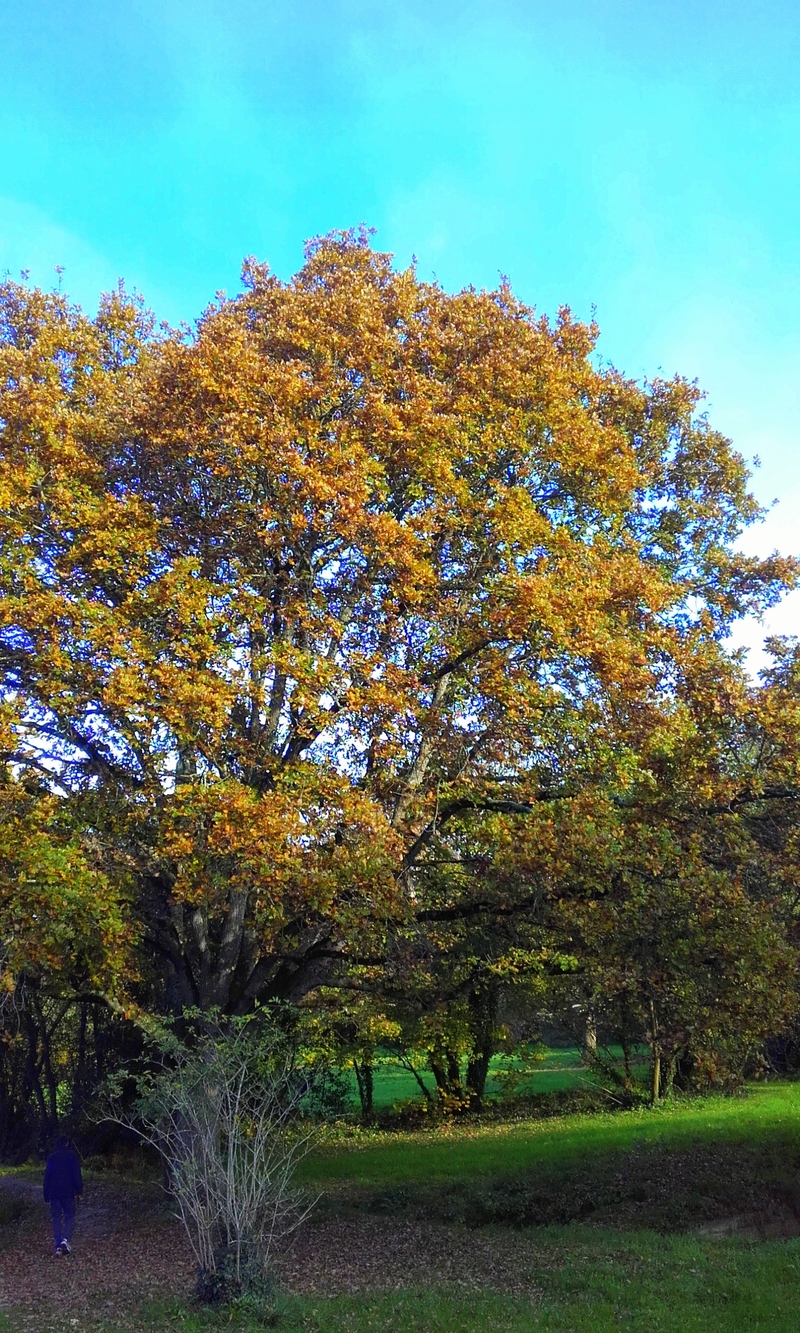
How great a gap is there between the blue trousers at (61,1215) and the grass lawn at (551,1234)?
3194mm

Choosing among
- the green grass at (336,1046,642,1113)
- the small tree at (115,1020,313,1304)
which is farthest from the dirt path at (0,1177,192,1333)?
the green grass at (336,1046,642,1113)

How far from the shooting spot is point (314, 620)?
12.3 metres

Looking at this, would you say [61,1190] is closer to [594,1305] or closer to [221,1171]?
[221,1171]

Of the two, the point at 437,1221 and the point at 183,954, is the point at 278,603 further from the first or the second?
the point at 437,1221

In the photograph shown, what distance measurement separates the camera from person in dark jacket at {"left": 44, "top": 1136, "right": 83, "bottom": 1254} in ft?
41.7

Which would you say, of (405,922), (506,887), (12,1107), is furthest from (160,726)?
(12,1107)

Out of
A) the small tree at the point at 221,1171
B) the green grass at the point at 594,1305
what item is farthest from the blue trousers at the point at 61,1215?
the green grass at the point at 594,1305

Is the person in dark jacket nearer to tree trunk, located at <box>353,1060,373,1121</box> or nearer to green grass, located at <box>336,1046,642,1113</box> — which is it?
green grass, located at <box>336,1046,642,1113</box>

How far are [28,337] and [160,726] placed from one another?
8.58m

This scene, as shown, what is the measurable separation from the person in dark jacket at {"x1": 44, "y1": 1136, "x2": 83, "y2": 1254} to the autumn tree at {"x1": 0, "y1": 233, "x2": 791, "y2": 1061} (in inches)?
103

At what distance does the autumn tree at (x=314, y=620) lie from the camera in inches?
447

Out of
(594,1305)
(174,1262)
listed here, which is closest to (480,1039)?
(174,1262)

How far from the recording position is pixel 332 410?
548 inches

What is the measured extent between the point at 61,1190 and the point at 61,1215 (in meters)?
0.35
